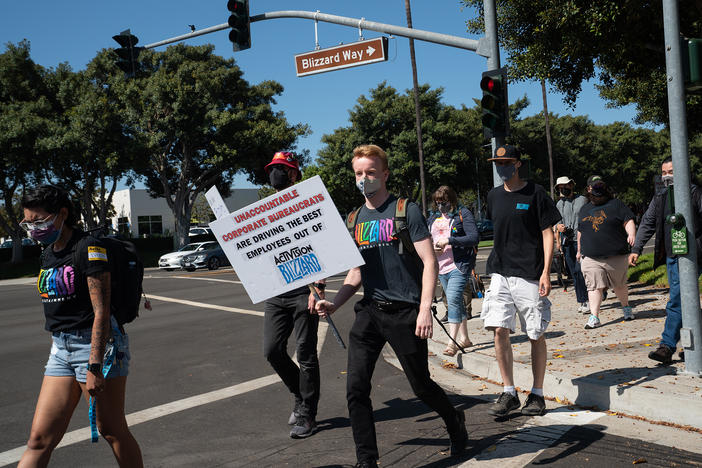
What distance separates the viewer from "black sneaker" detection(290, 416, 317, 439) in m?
4.22

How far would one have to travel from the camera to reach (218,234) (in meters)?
3.56

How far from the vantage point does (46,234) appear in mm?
3002

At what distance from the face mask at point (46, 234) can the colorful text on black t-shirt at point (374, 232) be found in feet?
5.50

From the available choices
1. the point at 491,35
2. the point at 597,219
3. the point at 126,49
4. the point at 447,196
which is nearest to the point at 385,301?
the point at 447,196

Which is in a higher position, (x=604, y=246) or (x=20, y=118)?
(x=20, y=118)

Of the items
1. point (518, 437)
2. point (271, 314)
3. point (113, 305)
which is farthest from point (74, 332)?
point (518, 437)

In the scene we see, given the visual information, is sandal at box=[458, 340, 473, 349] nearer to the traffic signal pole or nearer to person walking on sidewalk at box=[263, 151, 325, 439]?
the traffic signal pole

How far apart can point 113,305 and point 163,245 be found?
146 ft

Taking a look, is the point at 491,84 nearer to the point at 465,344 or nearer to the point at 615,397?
the point at 465,344

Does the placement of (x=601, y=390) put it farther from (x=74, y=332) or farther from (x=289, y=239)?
(x=74, y=332)

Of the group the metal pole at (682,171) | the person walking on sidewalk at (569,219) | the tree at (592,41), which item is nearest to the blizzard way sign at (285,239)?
the metal pole at (682,171)

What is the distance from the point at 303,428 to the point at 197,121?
27689 mm

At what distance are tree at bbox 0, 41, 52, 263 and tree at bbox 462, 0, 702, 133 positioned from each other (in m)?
22.7

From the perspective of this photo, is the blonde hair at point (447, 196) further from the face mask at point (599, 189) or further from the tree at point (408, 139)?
the tree at point (408, 139)
